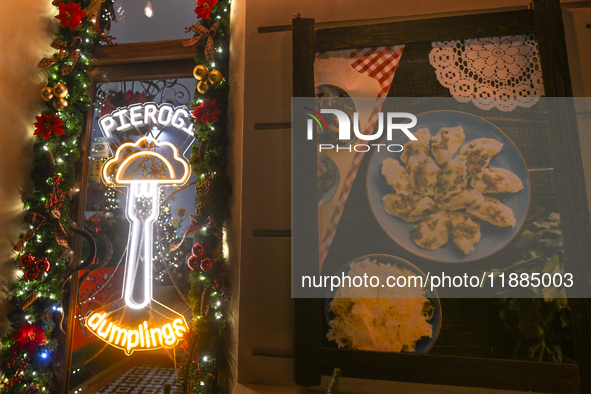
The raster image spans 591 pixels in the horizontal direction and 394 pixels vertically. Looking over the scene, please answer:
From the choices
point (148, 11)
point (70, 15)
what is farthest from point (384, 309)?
point (70, 15)

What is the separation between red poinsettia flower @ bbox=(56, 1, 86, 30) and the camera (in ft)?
7.61

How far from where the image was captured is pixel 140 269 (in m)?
2.09

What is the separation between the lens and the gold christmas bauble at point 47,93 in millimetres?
2248

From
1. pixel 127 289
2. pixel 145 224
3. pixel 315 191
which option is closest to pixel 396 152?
pixel 315 191

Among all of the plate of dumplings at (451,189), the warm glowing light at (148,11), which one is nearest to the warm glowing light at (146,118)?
the warm glowing light at (148,11)

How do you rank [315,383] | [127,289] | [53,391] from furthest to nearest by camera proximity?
[53,391], [127,289], [315,383]

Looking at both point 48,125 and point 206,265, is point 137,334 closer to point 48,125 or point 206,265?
point 206,265

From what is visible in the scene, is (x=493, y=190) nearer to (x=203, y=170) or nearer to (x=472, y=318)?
(x=472, y=318)

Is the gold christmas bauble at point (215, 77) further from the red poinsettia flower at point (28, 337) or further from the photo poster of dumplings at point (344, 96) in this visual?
the red poinsettia flower at point (28, 337)

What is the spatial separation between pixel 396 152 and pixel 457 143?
32 cm

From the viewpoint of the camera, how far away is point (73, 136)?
2352 mm

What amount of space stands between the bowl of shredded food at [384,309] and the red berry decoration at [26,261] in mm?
2062

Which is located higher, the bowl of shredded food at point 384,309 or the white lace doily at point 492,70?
the white lace doily at point 492,70

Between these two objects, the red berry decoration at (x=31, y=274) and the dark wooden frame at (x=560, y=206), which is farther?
the red berry decoration at (x=31, y=274)
